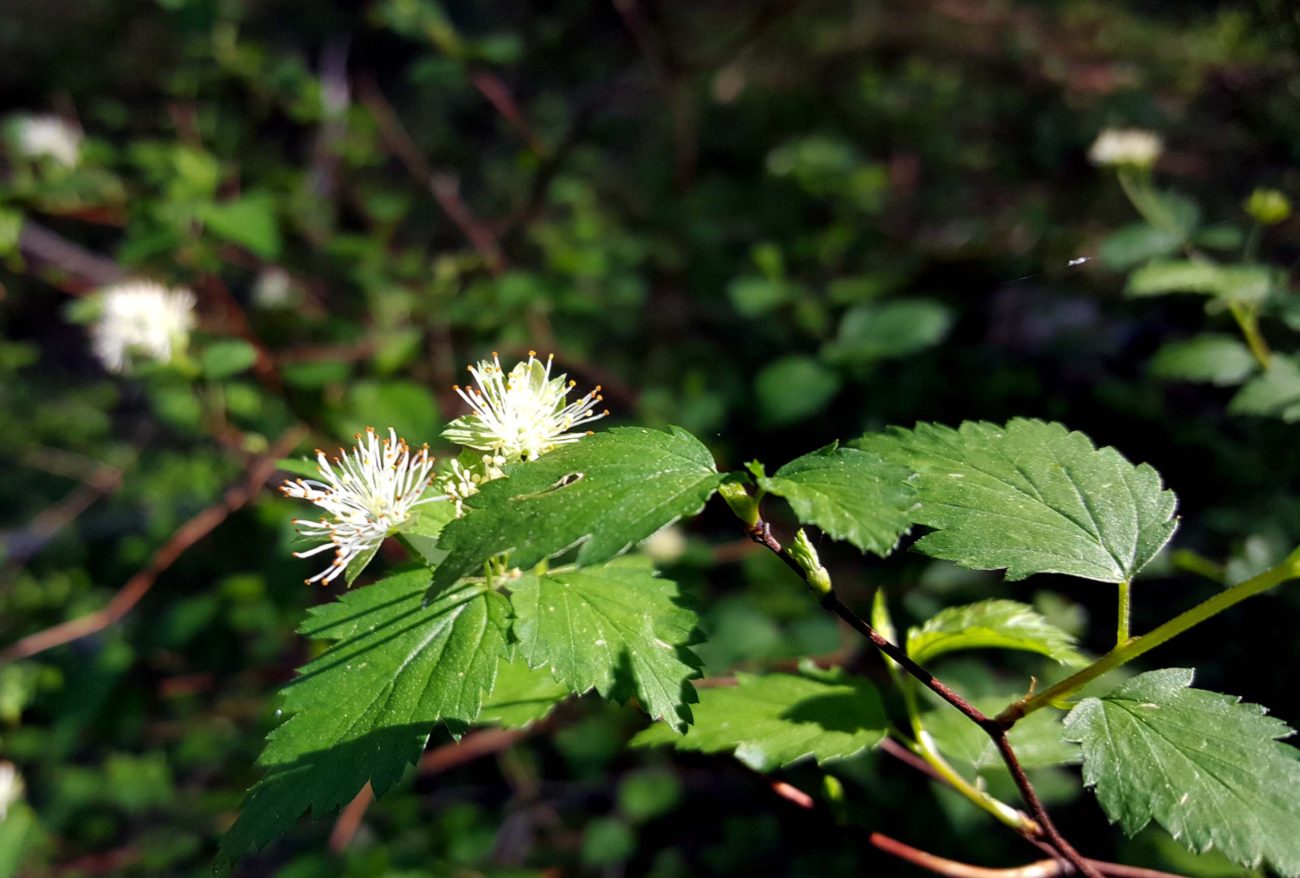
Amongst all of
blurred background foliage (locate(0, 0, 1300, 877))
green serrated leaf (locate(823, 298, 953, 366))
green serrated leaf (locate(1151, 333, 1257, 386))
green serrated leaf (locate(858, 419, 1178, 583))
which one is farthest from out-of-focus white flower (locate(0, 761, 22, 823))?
green serrated leaf (locate(1151, 333, 1257, 386))

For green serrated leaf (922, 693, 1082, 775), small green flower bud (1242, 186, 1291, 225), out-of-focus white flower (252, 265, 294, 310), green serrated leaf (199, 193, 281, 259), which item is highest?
out-of-focus white flower (252, 265, 294, 310)

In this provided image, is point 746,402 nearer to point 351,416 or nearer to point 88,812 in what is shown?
point 351,416

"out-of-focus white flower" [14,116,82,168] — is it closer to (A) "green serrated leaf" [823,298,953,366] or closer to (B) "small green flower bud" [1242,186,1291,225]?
(A) "green serrated leaf" [823,298,953,366]

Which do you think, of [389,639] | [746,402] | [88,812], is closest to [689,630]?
[389,639]

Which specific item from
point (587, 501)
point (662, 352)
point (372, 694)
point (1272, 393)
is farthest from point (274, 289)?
point (1272, 393)

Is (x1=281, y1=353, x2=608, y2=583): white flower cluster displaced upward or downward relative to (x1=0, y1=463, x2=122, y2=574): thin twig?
downward

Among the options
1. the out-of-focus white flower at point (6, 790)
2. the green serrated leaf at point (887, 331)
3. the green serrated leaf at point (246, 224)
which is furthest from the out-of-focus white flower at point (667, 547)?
the out-of-focus white flower at point (6, 790)
